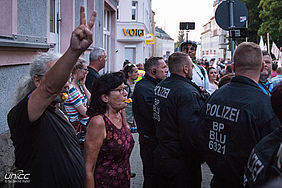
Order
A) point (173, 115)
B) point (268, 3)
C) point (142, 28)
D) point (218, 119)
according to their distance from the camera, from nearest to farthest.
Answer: point (218, 119), point (173, 115), point (142, 28), point (268, 3)

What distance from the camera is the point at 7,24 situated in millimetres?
4879

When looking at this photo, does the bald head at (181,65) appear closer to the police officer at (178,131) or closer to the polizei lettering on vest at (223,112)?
the police officer at (178,131)

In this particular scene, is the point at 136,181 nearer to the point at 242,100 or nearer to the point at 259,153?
the point at 242,100

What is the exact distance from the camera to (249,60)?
364 cm

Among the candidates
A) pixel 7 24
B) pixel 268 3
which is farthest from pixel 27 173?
pixel 268 3

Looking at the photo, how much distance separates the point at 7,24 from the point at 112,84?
6.13 ft

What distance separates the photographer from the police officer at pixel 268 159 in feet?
5.81

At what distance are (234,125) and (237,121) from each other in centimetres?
5

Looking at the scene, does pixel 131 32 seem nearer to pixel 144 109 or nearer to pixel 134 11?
pixel 134 11

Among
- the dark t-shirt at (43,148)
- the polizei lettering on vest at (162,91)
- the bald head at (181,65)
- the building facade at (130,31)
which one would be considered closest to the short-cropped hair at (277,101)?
the dark t-shirt at (43,148)

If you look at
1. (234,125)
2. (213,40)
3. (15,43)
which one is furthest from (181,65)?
(213,40)

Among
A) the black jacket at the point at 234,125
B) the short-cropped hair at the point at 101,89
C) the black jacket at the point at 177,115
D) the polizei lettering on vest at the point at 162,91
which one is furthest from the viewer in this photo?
the polizei lettering on vest at the point at 162,91

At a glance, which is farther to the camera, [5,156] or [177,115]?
[177,115]

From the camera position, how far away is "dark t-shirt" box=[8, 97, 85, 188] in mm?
2438
